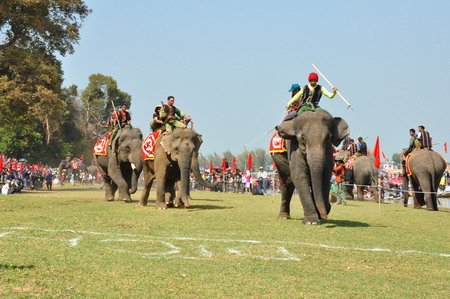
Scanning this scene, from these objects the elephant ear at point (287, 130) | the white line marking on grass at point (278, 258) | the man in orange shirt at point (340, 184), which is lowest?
the white line marking on grass at point (278, 258)

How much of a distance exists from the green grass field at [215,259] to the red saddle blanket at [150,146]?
246 inches

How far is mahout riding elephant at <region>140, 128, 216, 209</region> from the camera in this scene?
23062mm

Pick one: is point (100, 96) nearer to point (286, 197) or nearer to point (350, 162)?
point (350, 162)

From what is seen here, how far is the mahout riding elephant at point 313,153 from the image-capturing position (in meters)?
17.3

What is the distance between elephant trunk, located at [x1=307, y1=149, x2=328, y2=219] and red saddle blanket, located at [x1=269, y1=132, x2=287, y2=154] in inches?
109

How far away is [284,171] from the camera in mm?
20156

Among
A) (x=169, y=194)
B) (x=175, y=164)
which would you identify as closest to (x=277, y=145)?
(x=175, y=164)

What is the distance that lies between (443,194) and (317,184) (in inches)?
816

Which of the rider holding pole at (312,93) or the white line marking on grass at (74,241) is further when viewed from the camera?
the rider holding pole at (312,93)

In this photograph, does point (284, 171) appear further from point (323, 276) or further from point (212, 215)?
point (323, 276)

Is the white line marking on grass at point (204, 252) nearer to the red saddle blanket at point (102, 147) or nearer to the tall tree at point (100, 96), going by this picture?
the red saddle blanket at point (102, 147)

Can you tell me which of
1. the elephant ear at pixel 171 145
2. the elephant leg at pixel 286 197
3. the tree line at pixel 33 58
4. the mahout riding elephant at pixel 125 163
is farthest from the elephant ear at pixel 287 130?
the tree line at pixel 33 58

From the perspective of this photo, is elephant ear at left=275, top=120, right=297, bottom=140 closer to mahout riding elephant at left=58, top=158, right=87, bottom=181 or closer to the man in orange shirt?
the man in orange shirt

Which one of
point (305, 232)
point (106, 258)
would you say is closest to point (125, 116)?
point (305, 232)
